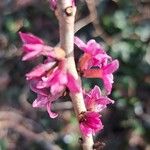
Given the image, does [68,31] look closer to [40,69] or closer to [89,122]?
[40,69]

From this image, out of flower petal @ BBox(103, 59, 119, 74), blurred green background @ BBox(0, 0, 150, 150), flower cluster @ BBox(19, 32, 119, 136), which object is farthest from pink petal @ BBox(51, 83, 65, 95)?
blurred green background @ BBox(0, 0, 150, 150)

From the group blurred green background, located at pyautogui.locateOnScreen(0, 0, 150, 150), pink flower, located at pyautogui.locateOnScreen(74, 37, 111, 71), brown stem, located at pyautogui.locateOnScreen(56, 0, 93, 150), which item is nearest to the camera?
brown stem, located at pyautogui.locateOnScreen(56, 0, 93, 150)

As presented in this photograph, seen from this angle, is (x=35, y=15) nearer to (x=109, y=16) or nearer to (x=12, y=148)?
(x=109, y=16)

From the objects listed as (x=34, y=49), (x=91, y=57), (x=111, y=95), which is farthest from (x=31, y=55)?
(x=111, y=95)

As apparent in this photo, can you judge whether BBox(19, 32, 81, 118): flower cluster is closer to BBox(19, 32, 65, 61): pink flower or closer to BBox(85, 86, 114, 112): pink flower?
Result: BBox(19, 32, 65, 61): pink flower

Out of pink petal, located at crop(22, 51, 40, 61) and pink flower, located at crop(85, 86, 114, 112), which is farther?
pink flower, located at crop(85, 86, 114, 112)

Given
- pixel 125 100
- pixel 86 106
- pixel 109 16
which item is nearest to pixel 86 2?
pixel 109 16

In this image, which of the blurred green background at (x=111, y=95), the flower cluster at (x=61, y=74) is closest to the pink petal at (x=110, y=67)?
the flower cluster at (x=61, y=74)
